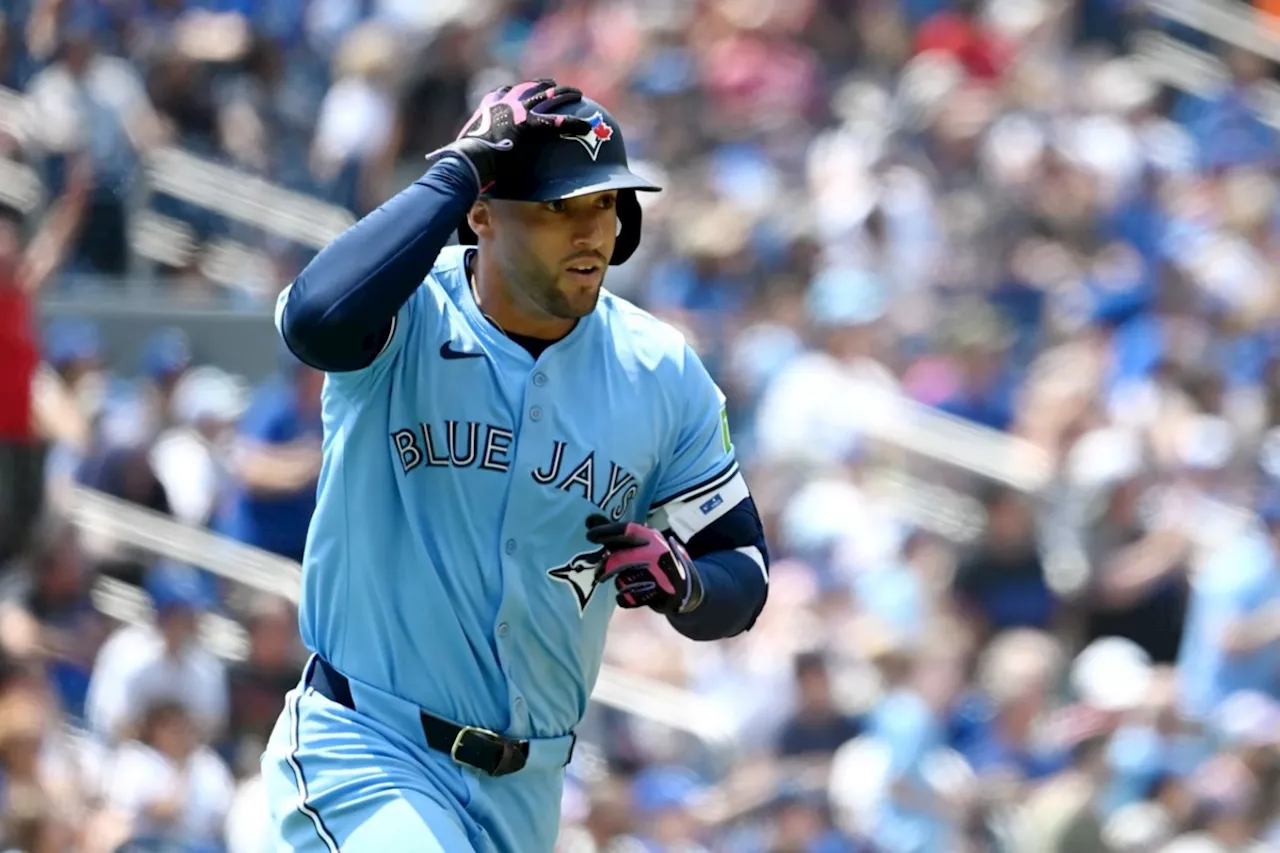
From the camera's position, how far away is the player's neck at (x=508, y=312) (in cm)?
472

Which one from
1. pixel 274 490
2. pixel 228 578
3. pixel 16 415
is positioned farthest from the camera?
pixel 274 490

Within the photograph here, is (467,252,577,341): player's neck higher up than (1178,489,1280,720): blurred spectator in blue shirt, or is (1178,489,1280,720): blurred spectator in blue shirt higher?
(467,252,577,341): player's neck

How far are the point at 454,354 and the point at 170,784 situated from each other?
171 inches

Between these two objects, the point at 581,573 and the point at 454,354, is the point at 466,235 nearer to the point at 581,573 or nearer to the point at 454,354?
the point at 454,354

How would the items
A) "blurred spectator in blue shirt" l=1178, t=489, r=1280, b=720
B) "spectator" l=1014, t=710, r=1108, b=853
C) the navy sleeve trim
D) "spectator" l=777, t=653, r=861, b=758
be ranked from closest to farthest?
the navy sleeve trim < "spectator" l=1014, t=710, r=1108, b=853 < "spectator" l=777, t=653, r=861, b=758 < "blurred spectator in blue shirt" l=1178, t=489, r=1280, b=720

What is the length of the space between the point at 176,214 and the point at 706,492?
307 inches

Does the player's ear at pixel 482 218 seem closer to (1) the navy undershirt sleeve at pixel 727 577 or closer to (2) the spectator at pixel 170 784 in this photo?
(1) the navy undershirt sleeve at pixel 727 577

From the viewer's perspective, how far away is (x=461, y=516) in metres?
4.60

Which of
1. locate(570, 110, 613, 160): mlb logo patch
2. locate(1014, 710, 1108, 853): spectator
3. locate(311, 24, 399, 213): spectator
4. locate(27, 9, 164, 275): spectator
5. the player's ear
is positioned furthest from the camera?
locate(311, 24, 399, 213): spectator

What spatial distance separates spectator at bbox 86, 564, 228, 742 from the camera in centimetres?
876

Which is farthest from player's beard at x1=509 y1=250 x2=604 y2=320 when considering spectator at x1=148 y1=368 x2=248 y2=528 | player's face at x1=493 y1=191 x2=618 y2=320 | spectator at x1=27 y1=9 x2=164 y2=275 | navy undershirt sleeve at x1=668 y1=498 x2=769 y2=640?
spectator at x1=27 y1=9 x2=164 y2=275

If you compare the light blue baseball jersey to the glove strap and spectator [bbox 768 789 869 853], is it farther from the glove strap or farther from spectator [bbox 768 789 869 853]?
spectator [bbox 768 789 869 853]

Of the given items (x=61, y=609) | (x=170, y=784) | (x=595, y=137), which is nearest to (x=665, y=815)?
(x=170, y=784)

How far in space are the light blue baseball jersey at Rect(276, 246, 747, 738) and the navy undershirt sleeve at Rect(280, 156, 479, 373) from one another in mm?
203
